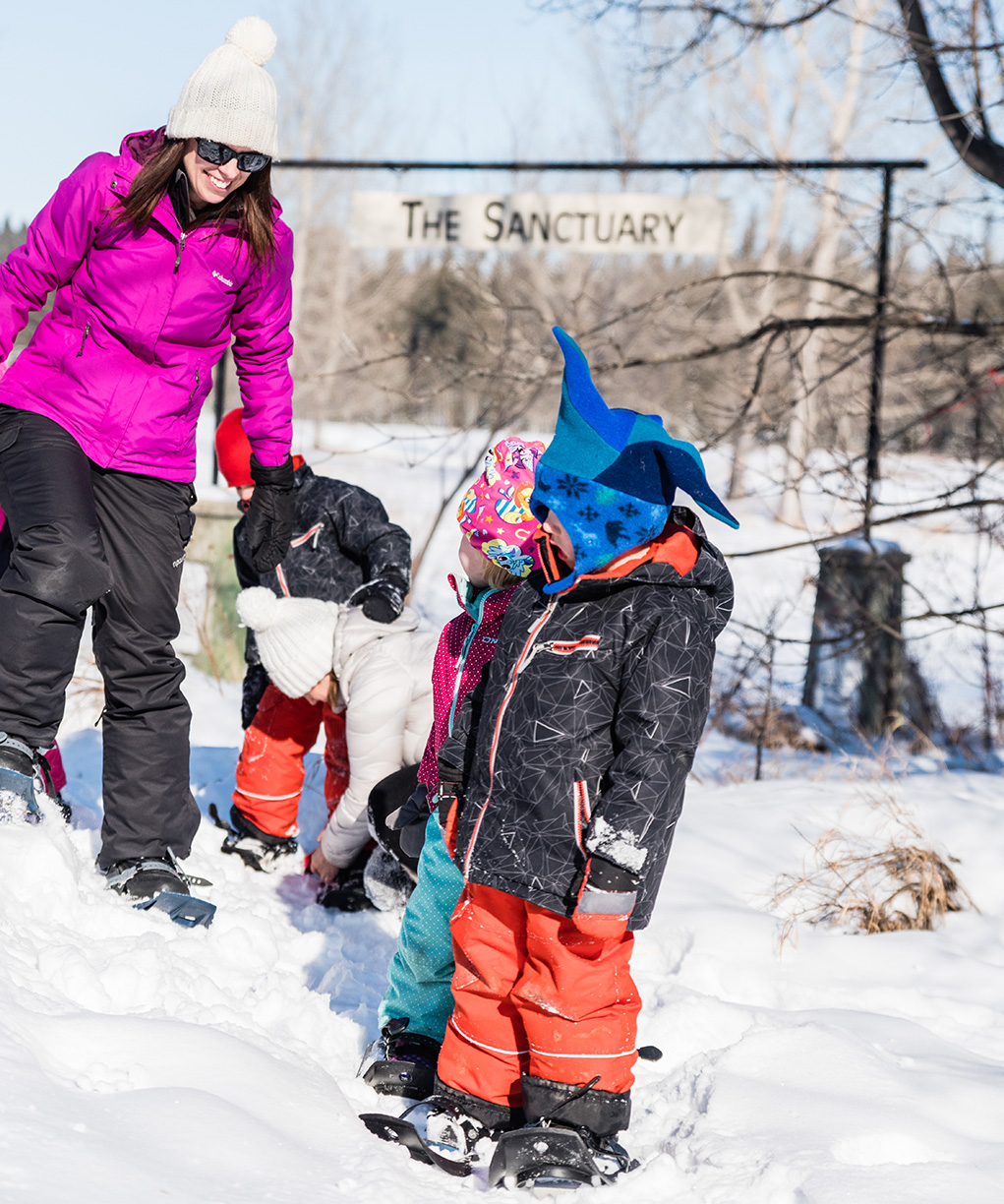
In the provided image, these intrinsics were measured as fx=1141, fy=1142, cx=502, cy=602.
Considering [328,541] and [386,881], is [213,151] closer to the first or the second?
[328,541]

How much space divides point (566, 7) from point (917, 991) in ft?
17.0

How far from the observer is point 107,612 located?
2.78 metres

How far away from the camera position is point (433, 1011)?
2449mm

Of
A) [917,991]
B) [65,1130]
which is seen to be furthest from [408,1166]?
[917,991]

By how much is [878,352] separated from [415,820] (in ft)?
14.7

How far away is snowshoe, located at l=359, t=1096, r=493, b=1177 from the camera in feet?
6.71

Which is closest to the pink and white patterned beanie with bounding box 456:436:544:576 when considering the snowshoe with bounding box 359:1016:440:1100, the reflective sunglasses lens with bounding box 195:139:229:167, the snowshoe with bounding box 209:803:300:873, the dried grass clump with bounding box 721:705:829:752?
the reflective sunglasses lens with bounding box 195:139:229:167

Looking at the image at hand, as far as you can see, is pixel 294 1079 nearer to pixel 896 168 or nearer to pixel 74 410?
pixel 74 410

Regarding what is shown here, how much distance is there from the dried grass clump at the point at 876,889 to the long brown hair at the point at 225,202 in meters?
2.38

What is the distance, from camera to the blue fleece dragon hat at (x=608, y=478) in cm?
213

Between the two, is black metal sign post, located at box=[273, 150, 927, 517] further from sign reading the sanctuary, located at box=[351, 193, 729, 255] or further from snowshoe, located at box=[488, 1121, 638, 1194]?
snowshoe, located at box=[488, 1121, 638, 1194]

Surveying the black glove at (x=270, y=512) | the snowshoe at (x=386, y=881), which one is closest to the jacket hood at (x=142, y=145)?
the black glove at (x=270, y=512)

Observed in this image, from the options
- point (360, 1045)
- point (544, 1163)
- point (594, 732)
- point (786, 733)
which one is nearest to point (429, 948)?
point (360, 1045)

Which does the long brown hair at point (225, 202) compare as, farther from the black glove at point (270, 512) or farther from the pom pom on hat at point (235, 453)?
the pom pom on hat at point (235, 453)
